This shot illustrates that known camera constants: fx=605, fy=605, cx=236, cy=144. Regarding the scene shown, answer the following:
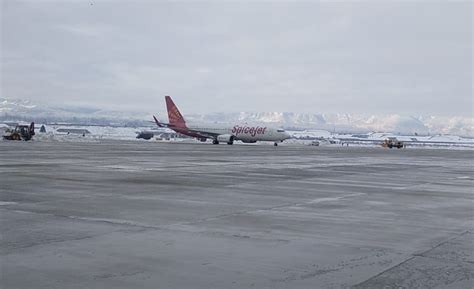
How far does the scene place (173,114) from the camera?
85.8 meters

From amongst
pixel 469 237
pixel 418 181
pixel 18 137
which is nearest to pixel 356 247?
pixel 469 237

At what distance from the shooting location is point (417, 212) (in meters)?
12.6

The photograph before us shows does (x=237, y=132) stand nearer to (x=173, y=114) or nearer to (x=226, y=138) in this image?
(x=226, y=138)

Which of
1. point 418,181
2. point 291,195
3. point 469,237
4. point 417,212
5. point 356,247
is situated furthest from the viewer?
point 418,181

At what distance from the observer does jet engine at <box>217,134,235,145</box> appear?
7844cm

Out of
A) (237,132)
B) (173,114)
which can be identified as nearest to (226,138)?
(237,132)

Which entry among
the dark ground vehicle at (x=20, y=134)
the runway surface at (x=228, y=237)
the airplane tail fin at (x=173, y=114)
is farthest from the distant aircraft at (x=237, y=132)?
the runway surface at (x=228, y=237)

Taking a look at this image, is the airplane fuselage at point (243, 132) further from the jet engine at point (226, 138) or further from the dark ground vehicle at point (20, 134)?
the dark ground vehicle at point (20, 134)

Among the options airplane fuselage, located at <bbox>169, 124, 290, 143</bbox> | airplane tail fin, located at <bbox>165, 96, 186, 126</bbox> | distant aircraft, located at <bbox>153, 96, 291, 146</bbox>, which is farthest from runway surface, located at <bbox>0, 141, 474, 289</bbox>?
airplane tail fin, located at <bbox>165, 96, 186, 126</bbox>

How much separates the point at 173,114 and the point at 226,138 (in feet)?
35.3

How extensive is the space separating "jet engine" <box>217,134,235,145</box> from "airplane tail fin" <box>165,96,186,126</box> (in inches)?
286

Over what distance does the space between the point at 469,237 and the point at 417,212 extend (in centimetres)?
302

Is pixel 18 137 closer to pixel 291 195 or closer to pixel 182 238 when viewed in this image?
pixel 291 195

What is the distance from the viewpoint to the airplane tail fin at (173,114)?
3364 inches
